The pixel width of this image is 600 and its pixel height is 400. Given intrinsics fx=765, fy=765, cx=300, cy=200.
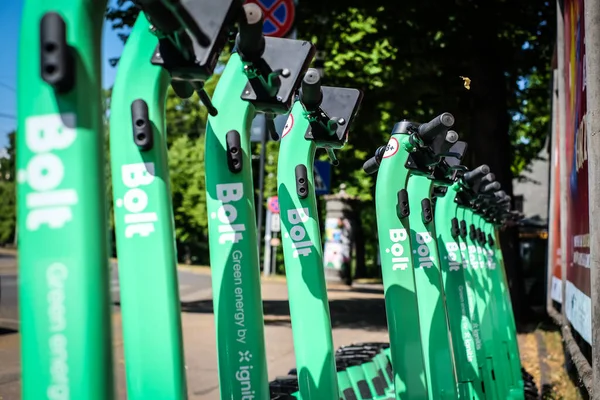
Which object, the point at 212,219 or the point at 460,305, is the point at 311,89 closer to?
the point at 212,219

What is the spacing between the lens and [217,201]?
317cm

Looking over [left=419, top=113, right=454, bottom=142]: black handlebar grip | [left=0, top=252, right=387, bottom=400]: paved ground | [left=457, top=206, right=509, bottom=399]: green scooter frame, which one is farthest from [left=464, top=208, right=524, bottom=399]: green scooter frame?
[left=0, top=252, right=387, bottom=400]: paved ground

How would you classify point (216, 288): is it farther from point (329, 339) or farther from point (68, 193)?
point (68, 193)

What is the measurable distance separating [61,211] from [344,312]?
44.8 feet

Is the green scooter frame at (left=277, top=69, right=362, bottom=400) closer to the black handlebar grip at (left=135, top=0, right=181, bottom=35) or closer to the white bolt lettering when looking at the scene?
the white bolt lettering

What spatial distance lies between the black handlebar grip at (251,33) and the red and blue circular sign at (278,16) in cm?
477

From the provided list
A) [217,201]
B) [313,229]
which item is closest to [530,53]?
[313,229]

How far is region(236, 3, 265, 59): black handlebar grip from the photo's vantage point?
2757 millimetres

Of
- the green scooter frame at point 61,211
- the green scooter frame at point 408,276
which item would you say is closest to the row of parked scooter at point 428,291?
the green scooter frame at point 408,276

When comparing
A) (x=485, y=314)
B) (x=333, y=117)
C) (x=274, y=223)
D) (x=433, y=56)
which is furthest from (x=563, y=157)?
(x=274, y=223)

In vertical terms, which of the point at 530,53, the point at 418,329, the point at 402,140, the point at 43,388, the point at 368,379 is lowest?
the point at 368,379

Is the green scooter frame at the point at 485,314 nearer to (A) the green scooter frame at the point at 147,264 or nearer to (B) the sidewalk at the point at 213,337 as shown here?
(B) the sidewalk at the point at 213,337

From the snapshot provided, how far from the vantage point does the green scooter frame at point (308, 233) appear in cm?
394

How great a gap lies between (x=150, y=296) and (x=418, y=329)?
2.24 metres
